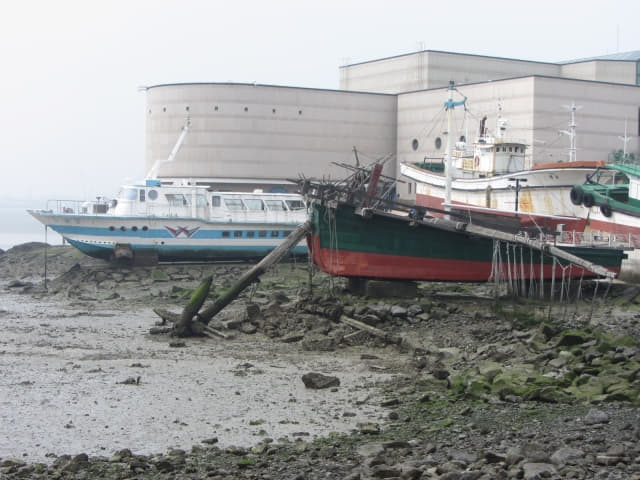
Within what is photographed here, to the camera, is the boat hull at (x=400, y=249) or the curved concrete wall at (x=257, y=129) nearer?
the boat hull at (x=400, y=249)

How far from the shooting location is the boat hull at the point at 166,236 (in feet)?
110

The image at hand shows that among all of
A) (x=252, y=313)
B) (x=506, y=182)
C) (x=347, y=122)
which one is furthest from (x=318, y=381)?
(x=347, y=122)

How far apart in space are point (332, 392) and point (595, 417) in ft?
16.2

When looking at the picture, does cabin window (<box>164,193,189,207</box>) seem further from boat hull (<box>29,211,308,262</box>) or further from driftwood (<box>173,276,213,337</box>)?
driftwood (<box>173,276,213,337</box>)

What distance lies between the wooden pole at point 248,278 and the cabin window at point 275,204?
456 inches

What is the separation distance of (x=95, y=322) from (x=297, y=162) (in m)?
32.4

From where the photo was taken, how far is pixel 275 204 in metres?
36.8

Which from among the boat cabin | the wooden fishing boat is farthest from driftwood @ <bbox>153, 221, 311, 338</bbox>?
the boat cabin

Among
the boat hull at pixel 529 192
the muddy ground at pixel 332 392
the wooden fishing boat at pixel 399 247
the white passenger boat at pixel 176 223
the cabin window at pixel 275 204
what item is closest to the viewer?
the muddy ground at pixel 332 392

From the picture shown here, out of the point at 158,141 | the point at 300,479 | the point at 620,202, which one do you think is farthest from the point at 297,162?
the point at 300,479

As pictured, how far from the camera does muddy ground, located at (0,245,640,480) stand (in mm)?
10766

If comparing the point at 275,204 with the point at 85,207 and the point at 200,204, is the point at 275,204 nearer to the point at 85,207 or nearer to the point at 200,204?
the point at 200,204

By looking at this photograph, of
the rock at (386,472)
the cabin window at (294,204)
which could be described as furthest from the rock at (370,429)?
the cabin window at (294,204)

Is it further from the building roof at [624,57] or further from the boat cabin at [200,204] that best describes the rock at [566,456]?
the building roof at [624,57]
